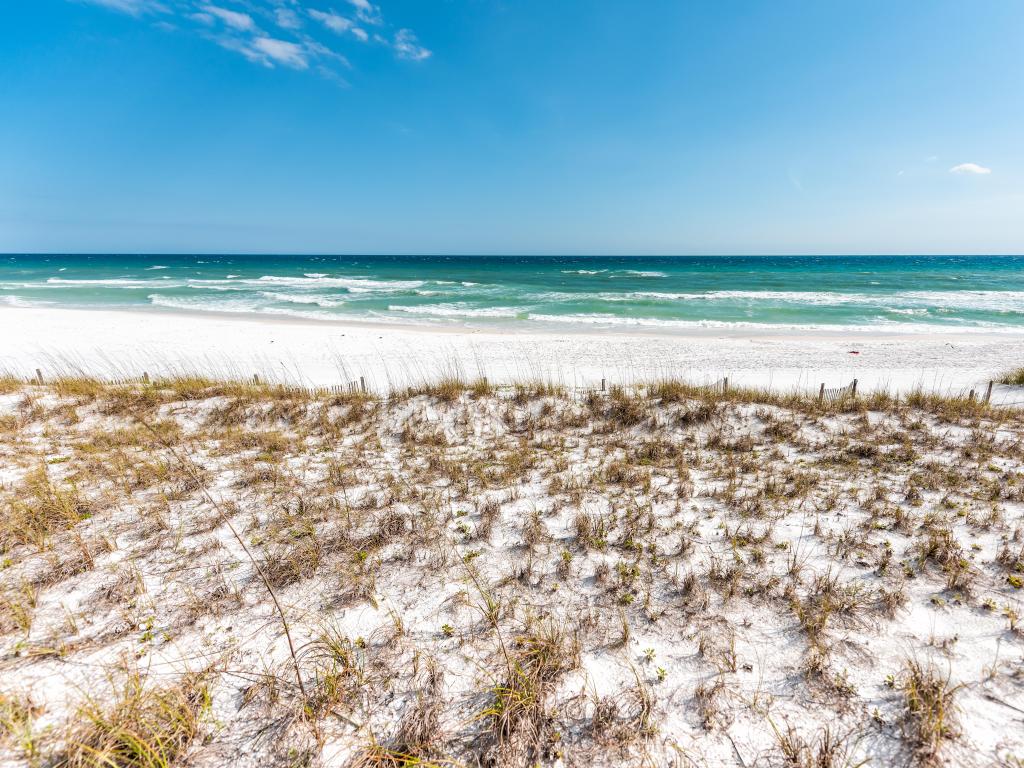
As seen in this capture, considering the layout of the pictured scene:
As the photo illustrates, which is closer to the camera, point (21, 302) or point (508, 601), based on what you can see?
point (508, 601)

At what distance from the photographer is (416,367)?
14797mm

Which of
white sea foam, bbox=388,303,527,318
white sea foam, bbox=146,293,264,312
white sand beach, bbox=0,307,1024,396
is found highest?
white sea foam, bbox=146,293,264,312

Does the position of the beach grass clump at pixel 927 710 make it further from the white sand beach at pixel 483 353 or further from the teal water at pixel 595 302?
the teal water at pixel 595 302

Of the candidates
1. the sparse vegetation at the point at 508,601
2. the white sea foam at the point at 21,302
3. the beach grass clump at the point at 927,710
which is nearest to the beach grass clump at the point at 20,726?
the sparse vegetation at the point at 508,601

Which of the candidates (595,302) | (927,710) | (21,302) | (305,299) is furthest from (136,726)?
(21,302)

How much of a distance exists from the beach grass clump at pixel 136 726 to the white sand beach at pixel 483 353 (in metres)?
→ 8.41

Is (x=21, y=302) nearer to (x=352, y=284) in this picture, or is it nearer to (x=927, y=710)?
→ (x=352, y=284)

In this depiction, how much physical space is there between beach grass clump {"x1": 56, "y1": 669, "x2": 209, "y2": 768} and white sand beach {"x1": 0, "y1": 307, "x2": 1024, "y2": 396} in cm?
841

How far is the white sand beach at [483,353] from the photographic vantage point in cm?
1355

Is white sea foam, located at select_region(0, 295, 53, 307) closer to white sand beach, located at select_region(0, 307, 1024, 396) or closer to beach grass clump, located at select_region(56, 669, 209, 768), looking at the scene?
white sand beach, located at select_region(0, 307, 1024, 396)

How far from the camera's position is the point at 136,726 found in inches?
91.4

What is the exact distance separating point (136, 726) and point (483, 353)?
15820 mm

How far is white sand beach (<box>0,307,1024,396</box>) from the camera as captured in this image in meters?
13.5

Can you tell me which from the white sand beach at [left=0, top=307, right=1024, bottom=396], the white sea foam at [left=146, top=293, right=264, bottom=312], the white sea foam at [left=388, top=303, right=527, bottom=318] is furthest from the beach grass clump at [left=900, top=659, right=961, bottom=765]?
the white sea foam at [left=146, top=293, right=264, bottom=312]
